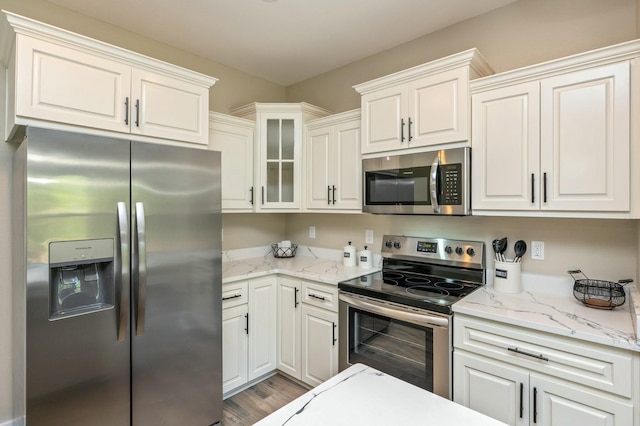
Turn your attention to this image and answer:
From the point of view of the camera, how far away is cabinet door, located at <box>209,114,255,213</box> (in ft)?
8.77

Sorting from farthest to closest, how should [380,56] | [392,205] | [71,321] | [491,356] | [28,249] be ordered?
[380,56] → [392,205] → [491,356] → [71,321] → [28,249]

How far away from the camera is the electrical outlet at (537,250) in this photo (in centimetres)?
203

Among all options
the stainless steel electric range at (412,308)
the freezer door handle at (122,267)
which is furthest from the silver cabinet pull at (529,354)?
the freezer door handle at (122,267)

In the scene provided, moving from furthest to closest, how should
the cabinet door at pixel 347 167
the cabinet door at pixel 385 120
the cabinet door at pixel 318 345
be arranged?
1. the cabinet door at pixel 347 167
2. the cabinet door at pixel 318 345
3. the cabinet door at pixel 385 120

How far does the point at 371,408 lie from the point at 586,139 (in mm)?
1685

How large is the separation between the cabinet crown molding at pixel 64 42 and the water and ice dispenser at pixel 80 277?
3.39 ft

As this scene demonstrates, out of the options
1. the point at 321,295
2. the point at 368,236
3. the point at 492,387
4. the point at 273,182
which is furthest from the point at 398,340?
the point at 273,182

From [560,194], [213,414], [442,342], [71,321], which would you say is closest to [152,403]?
[213,414]

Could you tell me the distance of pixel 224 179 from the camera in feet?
8.93

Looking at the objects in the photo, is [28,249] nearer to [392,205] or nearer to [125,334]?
[125,334]

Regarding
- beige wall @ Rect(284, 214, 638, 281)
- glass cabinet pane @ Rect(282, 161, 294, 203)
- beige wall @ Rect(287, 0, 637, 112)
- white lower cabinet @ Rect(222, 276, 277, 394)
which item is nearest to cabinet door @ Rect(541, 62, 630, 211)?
beige wall @ Rect(284, 214, 638, 281)

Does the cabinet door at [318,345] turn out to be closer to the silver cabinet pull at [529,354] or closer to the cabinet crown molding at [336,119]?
the silver cabinet pull at [529,354]

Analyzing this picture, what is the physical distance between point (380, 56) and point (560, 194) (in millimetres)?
1917

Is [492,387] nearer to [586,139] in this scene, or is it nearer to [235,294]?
[586,139]
